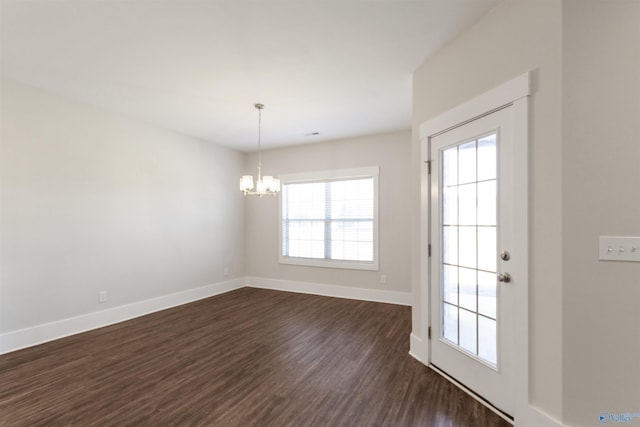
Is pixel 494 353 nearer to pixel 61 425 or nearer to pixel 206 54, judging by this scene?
pixel 61 425

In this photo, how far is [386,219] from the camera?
4.80 m

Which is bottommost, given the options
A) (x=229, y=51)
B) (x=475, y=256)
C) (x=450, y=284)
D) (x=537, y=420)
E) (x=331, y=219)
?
(x=537, y=420)

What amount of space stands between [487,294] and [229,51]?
2853 millimetres

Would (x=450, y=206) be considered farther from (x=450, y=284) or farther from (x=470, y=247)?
(x=450, y=284)

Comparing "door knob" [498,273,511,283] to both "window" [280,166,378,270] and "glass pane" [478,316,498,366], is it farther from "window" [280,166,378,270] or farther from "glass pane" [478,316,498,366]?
"window" [280,166,378,270]

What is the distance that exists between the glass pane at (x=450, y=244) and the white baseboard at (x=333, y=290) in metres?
2.01

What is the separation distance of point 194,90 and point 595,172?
11.7ft

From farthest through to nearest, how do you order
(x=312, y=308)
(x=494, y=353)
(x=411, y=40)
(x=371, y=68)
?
(x=312, y=308)
(x=371, y=68)
(x=411, y=40)
(x=494, y=353)

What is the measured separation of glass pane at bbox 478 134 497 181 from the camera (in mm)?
2014

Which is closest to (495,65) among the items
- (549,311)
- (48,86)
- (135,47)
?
(549,311)

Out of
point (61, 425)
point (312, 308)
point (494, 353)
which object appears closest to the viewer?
point (61, 425)

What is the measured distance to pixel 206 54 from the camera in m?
2.51

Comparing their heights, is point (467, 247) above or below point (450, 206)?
below

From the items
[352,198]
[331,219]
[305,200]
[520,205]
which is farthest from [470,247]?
[305,200]
